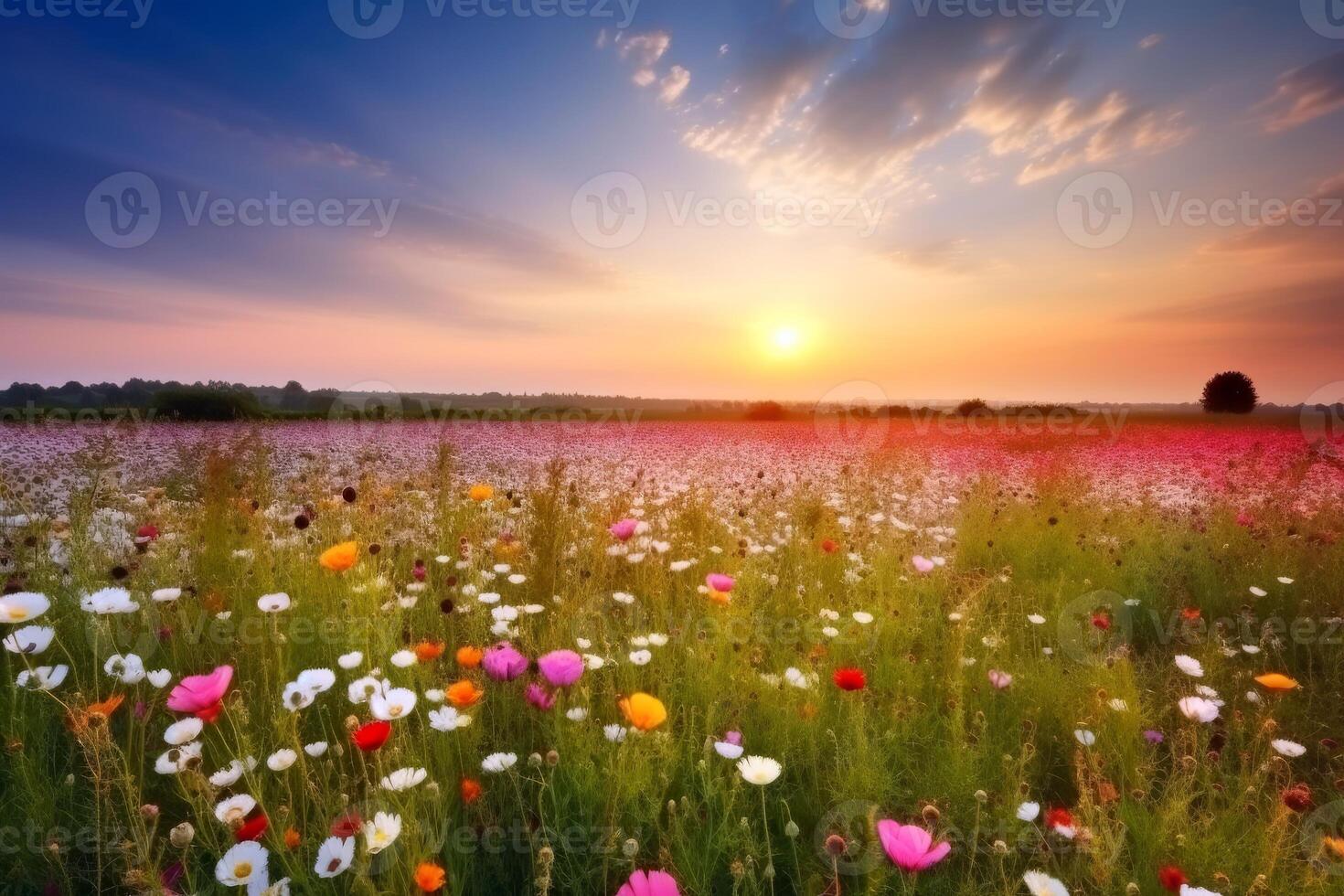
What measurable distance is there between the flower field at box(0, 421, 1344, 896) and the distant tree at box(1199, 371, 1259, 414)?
30041 millimetres

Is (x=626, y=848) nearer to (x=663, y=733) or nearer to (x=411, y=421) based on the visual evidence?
(x=663, y=733)

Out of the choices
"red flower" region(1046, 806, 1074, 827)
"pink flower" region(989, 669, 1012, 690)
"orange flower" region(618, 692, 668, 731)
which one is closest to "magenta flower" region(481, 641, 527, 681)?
"orange flower" region(618, 692, 668, 731)

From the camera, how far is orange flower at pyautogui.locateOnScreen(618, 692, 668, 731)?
5.84 ft

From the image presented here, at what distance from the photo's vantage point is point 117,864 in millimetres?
1760

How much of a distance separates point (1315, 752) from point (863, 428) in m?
14.6

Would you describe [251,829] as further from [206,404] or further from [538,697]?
[206,404]

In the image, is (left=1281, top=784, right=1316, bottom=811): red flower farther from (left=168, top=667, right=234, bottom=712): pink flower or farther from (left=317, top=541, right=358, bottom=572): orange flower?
(left=317, top=541, right=358, bottom=572): orange flower

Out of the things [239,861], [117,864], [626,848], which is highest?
[626,848]

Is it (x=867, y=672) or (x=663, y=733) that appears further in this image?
(x=867, y=672)

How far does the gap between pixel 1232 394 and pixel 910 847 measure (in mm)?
37343

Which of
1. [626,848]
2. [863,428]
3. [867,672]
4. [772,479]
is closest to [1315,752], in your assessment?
[867,672]

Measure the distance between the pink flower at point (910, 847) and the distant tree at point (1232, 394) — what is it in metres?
35.5

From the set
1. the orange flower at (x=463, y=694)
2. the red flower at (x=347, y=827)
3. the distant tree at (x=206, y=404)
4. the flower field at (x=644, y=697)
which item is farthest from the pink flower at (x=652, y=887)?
the distant tree at (x=206, y=404)

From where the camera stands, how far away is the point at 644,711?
71.1 inches
